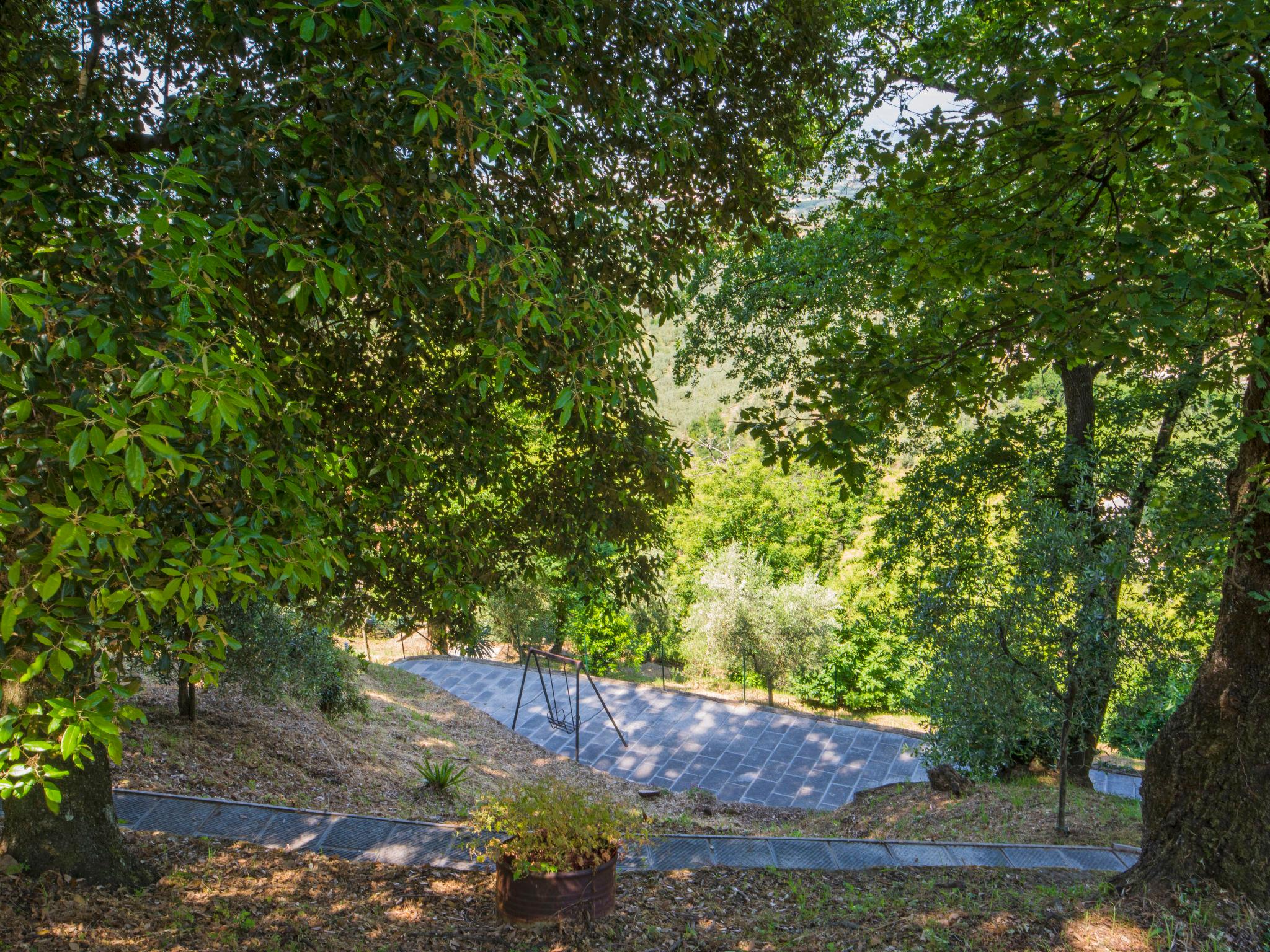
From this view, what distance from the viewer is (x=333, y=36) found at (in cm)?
297

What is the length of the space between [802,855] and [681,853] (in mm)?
815

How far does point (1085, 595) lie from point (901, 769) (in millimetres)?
6261

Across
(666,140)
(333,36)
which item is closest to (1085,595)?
(666,140)

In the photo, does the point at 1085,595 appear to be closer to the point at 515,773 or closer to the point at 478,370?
the point at 478,370

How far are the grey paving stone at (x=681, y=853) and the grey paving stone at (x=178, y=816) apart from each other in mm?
2844

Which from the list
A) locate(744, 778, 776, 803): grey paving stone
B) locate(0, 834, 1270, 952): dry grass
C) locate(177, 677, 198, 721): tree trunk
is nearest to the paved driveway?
locate(744, 778, 776, 803): grey paving stone

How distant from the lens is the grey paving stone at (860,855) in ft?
17.2

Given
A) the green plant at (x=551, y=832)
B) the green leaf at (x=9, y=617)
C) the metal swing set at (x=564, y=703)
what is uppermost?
the green leaf at (x=9, y=617)

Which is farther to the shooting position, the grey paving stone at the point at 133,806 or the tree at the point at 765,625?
the tree at the point at 765,625

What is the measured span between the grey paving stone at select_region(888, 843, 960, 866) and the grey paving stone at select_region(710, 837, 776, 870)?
85 cm

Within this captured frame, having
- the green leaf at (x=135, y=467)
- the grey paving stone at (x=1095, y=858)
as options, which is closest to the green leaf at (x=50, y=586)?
the green leaf at (x=135, y=467)

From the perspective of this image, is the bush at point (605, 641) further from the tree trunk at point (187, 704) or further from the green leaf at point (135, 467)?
the green leaf at point (135, 467)

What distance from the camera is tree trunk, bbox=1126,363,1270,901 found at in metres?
4.02

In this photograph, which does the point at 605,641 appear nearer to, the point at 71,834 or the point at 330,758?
the point at 330,758
